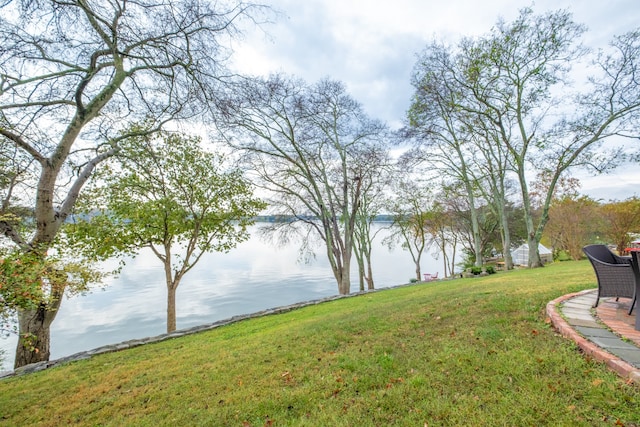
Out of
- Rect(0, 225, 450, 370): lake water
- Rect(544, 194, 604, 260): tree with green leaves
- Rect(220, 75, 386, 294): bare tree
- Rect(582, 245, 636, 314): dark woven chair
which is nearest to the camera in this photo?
Rect(582, 245, 636, 314): dark woven chair

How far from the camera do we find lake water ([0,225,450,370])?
42.4 feet

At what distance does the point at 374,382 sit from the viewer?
2.45 m

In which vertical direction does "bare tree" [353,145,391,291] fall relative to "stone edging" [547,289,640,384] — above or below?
above

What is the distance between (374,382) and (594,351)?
188 cm

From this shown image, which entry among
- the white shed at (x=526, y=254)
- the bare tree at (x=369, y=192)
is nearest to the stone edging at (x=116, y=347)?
the bare tree at (x=369, y=192)

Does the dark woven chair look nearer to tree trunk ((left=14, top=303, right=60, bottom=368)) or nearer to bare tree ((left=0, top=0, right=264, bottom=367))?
bare tree ((left=0, top=0, right=264, bottom=367))

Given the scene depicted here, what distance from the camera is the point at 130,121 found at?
281 inches

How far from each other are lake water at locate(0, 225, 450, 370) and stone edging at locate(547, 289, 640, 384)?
11.2 m

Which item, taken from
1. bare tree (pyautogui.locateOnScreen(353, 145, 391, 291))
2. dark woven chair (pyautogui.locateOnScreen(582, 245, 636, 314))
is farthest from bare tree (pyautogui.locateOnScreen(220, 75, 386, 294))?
dark woven chair (pyautogui.locateOnScreen(582, 245, 636, 314))

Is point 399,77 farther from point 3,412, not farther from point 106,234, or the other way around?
point 3,412

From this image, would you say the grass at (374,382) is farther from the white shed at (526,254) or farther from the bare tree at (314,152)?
the white shed at (526,254)

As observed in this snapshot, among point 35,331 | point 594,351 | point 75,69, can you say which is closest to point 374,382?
point 594,351

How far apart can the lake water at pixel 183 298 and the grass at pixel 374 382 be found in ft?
24.6

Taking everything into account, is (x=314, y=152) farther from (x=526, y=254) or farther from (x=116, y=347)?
(x=526, y=254)
